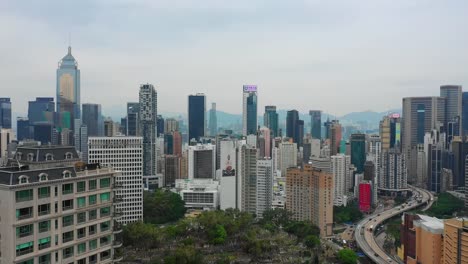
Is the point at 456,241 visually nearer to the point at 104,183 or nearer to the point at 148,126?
the point at 104,183

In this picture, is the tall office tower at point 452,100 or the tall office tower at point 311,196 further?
the tall office tower at point 452,100

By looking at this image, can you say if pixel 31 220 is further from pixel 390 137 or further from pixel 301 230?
pixel 390 137

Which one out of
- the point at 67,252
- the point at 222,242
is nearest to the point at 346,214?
the point at 222,242

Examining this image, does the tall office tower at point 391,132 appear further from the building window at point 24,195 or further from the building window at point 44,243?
the building window at point 24,195

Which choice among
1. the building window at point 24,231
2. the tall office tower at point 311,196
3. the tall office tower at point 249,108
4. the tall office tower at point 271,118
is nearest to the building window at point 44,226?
the building window at point 24,231

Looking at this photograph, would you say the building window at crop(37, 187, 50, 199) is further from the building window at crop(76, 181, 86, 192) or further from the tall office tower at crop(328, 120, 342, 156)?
the tall office tower at crop(328, 120, 342, 156)

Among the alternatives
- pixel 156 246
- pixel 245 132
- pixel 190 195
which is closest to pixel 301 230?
pixel 156 246
